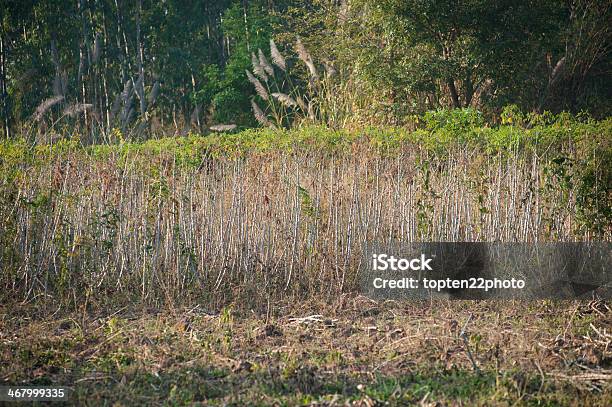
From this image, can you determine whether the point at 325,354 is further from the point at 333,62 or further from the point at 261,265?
the point at 333,62

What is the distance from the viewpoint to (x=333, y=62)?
14.5 metres

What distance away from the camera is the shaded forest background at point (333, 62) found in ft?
40.7

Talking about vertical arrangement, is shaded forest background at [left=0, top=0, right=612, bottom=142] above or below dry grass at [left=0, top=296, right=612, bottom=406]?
above

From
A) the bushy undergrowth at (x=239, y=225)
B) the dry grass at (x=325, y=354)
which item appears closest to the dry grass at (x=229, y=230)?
the bushy undergrowth at (x=239, y=225)

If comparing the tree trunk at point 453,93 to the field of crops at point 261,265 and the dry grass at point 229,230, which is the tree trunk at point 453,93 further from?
the dry grass at point 229,230

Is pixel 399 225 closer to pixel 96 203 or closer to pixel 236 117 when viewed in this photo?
pixel 96 203

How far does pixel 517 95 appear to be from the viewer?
1432 cm

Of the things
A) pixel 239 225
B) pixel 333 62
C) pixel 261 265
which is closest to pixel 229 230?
pixel 239 225

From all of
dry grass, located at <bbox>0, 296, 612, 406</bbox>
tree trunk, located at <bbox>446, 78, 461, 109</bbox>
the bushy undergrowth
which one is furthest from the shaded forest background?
dry grass, located at <bbox>0, 296, 612, 406</bbox>

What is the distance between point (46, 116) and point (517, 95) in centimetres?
881

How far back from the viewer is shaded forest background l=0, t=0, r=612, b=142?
40.7 ft

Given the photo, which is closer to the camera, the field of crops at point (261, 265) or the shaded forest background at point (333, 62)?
the field of crops at point (261, 265)

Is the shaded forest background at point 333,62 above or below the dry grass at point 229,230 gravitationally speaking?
above

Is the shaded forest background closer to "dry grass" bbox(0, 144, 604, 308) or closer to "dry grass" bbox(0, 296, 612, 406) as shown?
"dry grass" bbox(0, 144, 604, 308)
